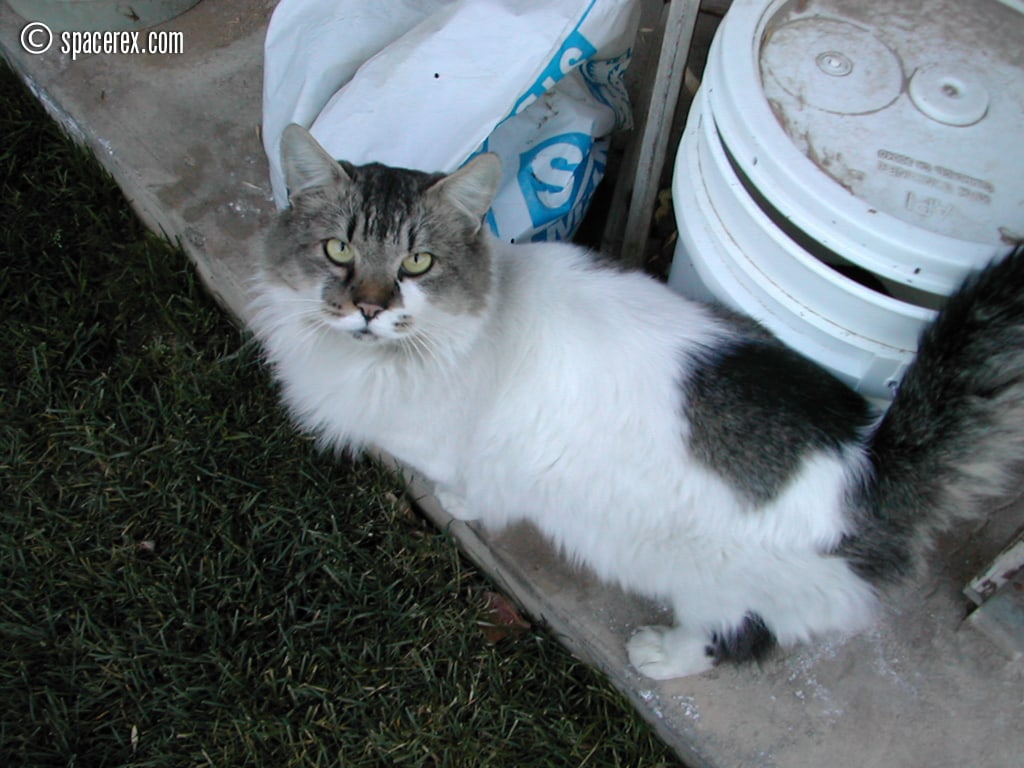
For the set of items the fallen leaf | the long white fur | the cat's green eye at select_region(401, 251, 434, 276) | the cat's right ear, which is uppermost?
the cat's right ear

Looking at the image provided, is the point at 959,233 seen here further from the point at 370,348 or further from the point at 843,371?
the point at 370,348

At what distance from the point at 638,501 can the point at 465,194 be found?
0.71 meters

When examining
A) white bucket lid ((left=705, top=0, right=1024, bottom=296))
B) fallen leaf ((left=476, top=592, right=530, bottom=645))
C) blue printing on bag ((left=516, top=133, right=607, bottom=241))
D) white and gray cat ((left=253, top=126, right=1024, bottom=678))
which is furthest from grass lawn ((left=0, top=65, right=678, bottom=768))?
white bucket lid ((left=705, top=0, right=1024, bottom=296))

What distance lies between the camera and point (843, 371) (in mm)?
1804

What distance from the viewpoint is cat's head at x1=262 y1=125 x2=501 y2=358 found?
5.38 feet

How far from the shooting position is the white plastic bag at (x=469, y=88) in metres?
2.12

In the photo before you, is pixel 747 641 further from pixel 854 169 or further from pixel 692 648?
pixel 854 169

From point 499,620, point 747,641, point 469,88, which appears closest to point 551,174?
point 469,88

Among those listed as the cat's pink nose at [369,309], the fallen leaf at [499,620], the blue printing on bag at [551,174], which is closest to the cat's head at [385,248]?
the cat's pink nose at [369,309]

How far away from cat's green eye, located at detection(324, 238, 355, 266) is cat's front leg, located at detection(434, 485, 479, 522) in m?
0.69

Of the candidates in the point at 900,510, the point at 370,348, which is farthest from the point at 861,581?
the point at 370,348

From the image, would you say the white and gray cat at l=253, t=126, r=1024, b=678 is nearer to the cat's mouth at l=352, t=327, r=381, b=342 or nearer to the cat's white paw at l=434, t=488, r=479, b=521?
the cat's mouth at l=352, t=327, r=381, b=342

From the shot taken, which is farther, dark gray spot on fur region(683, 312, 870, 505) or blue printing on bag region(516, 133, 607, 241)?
blue printing on bag region(516, 133, 607, 241)

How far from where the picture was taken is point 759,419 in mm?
1573
